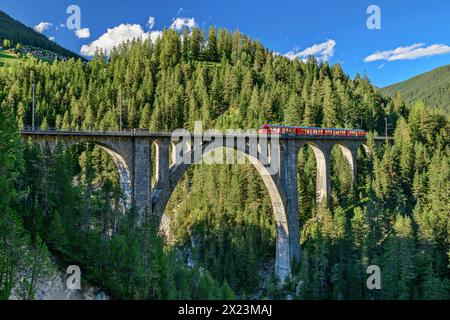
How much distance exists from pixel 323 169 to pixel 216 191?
58.7 feet

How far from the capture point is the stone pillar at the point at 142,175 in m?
37.7

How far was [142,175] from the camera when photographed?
3812 centimetres

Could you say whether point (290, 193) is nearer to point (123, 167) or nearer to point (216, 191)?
point (216, 191)

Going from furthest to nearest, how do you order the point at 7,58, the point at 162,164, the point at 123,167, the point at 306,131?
1. the point at 7,58
2. the point at 306,131
3. the point at 162,164
4. the point at 123,167

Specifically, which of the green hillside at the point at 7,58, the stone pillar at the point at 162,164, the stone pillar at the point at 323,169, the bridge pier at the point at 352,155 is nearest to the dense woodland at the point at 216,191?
the bridge pier at the point at 352,155

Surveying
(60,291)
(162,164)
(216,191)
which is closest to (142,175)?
(162,164)

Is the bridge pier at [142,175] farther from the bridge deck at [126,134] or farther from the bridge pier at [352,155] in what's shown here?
the bridge pier at [352,155]

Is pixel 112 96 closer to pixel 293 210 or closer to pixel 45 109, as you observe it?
pixel 45 109

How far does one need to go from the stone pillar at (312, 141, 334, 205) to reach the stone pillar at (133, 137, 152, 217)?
2549 cm

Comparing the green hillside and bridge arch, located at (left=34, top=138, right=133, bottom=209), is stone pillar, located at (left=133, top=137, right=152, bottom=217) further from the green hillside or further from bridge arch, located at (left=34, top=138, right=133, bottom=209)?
the green hillside

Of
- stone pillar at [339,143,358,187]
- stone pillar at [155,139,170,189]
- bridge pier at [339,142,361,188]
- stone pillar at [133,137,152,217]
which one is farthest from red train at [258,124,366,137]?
stone pillar at [133,137,152,217]

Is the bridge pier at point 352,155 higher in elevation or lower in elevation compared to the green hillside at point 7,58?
lower

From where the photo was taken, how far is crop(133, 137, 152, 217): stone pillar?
3766 cm
